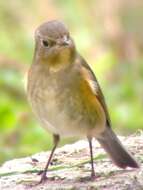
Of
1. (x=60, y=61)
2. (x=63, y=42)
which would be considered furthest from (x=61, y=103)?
(x=63, y=42)

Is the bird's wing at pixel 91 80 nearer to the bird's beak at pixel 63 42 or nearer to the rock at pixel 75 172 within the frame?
the bird's beak at pixel 63 42

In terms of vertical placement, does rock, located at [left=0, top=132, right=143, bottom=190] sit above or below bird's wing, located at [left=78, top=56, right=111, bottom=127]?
below

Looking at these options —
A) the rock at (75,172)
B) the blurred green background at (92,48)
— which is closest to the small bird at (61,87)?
Answer: the rock at (75,172)

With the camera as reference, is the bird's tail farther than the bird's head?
Yes

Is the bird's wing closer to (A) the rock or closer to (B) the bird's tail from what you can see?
(B) the bird's tail

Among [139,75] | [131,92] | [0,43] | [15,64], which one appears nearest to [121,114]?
[131,92]

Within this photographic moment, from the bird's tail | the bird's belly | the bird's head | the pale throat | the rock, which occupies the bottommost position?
the rock

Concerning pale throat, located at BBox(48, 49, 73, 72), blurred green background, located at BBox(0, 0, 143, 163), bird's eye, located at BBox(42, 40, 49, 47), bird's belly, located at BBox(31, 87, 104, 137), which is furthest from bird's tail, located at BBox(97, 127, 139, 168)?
blurred green background, located at BBox(0, 0, 143, 163)

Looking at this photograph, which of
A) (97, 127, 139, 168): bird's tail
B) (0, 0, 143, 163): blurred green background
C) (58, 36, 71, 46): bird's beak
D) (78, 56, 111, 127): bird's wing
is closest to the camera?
(58, 36, 71, 46): bird's beak
